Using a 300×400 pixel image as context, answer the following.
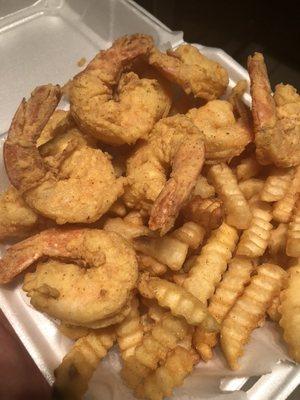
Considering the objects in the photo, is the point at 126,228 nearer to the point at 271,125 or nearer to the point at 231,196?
the point at 231,196

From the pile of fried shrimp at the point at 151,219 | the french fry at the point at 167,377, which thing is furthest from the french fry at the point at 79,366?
the french fry at the point at 167,377

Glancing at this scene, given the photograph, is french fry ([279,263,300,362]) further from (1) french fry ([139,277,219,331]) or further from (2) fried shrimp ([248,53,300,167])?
(2) fried shrimp ([248,53,300,167])

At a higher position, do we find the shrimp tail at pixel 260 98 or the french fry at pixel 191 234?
the shrimp tail at pixel 260 98

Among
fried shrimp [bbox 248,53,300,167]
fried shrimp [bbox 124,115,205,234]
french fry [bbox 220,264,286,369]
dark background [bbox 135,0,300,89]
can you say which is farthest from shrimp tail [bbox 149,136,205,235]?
dark background [bbox 135,0,300,89]

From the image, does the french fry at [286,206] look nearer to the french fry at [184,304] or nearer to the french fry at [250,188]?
the french fry at [250,188]

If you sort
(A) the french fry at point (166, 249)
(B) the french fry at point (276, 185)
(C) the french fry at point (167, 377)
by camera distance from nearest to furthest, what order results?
(C) the french fry at point (167, 377) < (A) the french fry at point (166, 249) < (B) the french fry at point (276, 185)

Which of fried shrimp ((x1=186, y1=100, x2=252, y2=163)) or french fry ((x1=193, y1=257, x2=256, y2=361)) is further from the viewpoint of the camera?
fried shrimp ((x1=186, y1=100, x2=252, y2=163))
